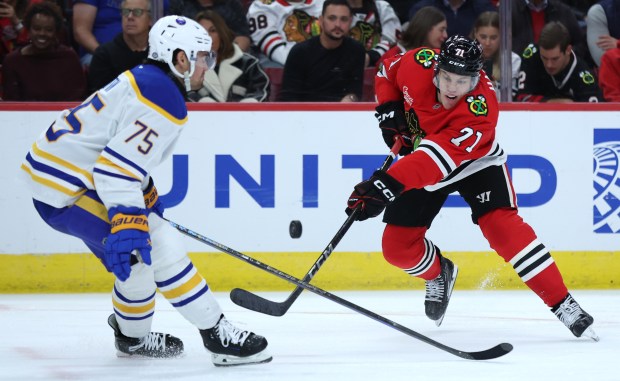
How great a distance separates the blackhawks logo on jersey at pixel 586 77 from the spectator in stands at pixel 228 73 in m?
1.47

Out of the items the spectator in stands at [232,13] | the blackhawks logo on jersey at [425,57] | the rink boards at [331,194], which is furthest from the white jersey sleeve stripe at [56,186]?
the spectator in stands at [232,13]

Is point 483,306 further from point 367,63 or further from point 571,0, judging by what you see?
point 571,0

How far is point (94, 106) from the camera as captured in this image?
10.4ft

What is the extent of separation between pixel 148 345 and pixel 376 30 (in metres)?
2.46

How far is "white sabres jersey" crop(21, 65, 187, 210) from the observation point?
3.04 metres

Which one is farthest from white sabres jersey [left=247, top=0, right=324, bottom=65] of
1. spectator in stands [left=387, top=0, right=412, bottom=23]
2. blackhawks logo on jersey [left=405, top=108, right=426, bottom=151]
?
blackhawks logo on jersey [left=405, top=108, right=426, bottom=151]

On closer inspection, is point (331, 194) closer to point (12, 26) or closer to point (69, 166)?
point (12, 26)

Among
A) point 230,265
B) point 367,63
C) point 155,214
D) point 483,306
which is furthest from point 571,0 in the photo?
point 155,214

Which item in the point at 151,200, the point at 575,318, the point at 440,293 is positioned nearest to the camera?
the point at 151,200

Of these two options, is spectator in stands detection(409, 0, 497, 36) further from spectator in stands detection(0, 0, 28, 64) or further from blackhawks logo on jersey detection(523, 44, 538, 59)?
spectator in stands detection(0, 0, 28, 64)

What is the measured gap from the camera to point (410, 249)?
157 inches

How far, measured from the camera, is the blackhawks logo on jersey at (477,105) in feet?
11.9

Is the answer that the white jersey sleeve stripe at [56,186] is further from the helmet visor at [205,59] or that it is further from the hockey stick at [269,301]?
the hockey stick at [269,301]

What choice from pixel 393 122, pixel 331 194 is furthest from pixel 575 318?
pixel 331 194
